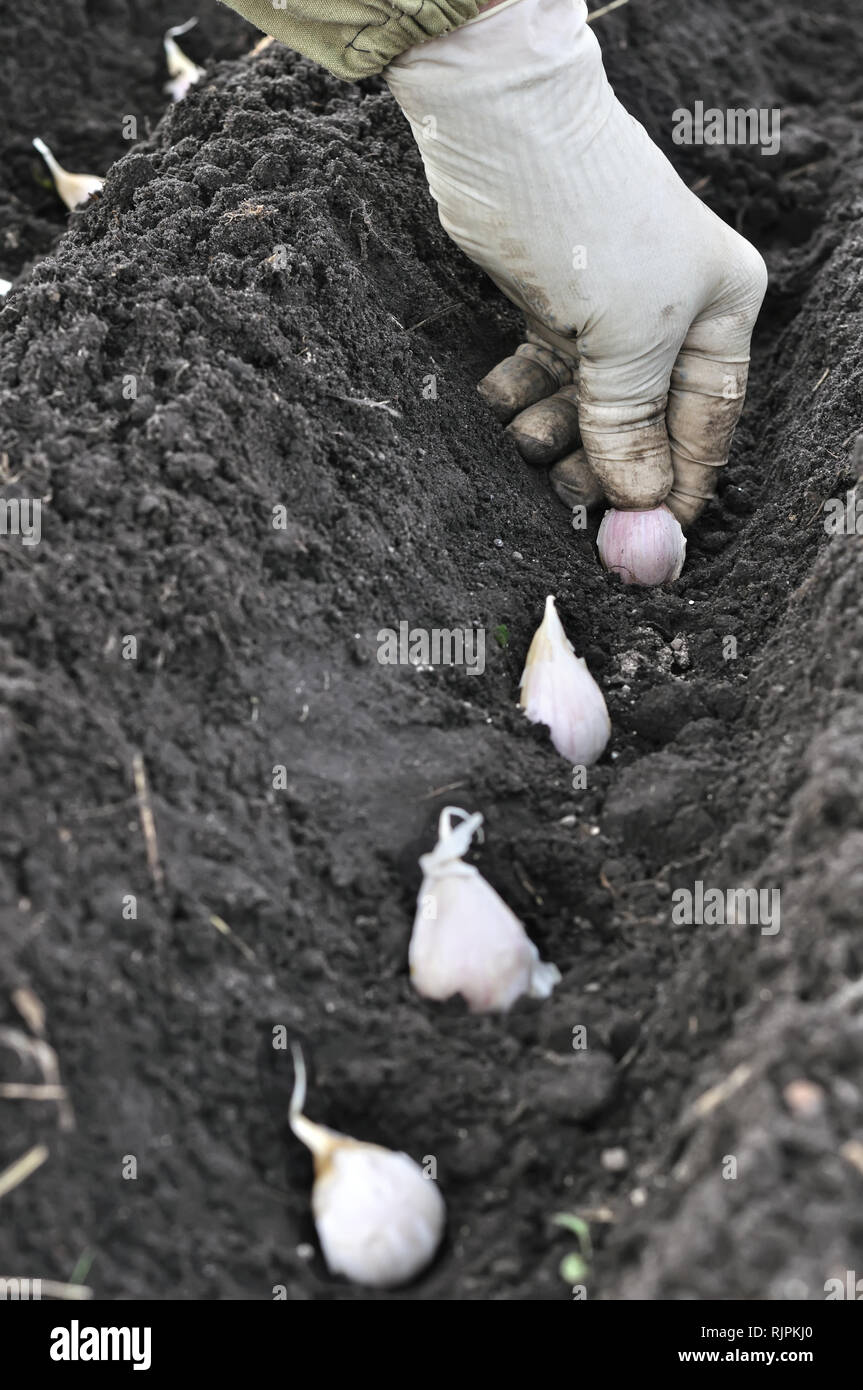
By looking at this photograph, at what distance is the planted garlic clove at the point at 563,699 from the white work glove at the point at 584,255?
553mm

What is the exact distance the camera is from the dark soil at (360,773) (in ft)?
4.09

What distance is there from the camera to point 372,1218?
4.18 feet

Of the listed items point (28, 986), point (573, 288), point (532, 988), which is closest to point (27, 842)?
point (28, 986)

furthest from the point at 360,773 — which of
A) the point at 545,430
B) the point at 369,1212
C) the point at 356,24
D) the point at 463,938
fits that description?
the point at 356,24

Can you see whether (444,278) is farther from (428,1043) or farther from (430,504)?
(428,1043)

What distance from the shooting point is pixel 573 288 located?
2.10 metres

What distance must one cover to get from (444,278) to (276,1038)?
158 centimetres

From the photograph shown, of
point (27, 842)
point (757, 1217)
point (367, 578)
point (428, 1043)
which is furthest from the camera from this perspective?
point (367, 578)

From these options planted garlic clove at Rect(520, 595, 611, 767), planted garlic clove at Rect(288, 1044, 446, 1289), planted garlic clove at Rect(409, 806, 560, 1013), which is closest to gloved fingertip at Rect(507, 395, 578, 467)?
planted garlic clove at Rect(520, 595, 611, 767)

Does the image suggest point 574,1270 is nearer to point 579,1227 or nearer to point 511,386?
point 579,1227

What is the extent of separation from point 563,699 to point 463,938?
481 millimetres

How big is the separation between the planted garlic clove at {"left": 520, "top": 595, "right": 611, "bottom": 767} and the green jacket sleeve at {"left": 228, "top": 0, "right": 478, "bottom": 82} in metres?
0.93

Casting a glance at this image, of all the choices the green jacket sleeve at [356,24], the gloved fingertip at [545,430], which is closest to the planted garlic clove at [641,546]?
the gloved fingertip at [545,430]
